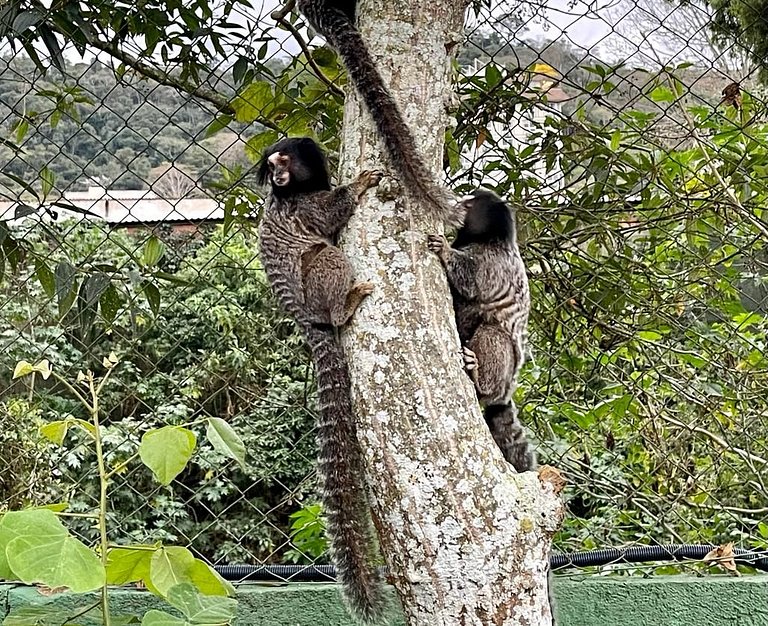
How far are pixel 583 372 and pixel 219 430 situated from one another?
4.54 ft

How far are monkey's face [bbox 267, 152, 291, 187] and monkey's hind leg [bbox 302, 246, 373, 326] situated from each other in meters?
0.25

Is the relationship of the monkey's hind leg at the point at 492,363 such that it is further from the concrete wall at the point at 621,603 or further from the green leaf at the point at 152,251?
the green leaf at the point at 152,251

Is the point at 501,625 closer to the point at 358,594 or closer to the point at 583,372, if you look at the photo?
the point at 358,594

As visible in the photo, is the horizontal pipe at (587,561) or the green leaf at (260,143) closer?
the horizontal pipe at (587,561)

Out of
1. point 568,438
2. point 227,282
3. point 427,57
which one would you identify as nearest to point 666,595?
point 568,438

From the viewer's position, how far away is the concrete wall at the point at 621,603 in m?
2.03

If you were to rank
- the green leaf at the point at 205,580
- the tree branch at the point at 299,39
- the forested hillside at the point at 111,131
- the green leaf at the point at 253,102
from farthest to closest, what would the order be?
the forested hillside at the point at 111,131 < the green leaf at the point at 253,102 < the tree branch at the point at 299,39 < the green leaf at the point at 205,580

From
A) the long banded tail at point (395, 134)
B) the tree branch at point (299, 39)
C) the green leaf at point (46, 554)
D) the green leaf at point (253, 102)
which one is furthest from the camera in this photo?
the green leaf at point (253, 102)

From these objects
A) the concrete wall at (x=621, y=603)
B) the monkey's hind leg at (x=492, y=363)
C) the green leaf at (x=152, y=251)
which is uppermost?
the green leaf at (x=152, y=251)

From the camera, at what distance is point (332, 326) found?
1.78 meters

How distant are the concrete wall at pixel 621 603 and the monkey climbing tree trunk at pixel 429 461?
0.75 metres

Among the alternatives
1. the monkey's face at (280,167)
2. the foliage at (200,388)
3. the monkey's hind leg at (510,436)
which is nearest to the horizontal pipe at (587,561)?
the foliage at (200,388)

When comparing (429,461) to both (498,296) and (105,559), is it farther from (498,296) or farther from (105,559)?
(498,296)

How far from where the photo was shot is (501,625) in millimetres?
1270
